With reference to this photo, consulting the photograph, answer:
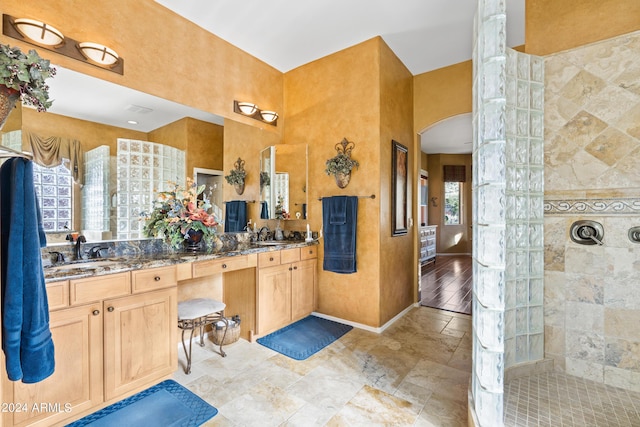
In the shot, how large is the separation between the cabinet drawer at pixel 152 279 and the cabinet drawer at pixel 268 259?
0.82 metres

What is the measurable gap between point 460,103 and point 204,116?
3.00 metres

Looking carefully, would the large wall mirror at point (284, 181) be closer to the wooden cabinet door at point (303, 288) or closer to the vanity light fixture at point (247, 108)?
the vanity light fixture at point (247, 108)

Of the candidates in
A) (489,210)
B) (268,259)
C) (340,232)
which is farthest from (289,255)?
(489,210)

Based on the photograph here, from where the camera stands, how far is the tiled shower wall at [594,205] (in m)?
1.92

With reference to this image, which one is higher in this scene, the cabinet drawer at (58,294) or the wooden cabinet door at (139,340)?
the cabinet drawer at (58,294)

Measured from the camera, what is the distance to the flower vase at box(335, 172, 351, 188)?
10.5 ft

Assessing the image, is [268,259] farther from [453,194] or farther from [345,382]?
[453,194]

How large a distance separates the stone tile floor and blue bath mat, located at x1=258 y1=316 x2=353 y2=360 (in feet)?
0.28

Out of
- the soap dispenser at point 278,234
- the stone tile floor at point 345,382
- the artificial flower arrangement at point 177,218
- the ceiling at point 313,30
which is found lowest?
the stone tile floor at point 345,382

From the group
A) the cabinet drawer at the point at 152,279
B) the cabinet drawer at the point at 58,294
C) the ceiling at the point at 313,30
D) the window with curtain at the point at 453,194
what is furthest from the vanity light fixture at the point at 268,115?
the window with curtain at the point at 453,194

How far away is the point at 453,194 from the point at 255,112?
6944 mm

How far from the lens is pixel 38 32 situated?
6.22 feet

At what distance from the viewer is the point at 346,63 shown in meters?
3.26

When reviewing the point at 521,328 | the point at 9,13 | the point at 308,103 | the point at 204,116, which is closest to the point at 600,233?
the point at 521,328
